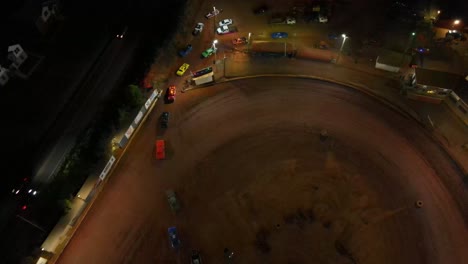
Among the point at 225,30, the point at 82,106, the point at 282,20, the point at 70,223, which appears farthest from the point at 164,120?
the point at 282,20

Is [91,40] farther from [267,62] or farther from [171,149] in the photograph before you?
[267,62]

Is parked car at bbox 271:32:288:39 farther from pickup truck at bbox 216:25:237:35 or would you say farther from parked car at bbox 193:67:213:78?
parked car at bbox 193:67:213:78

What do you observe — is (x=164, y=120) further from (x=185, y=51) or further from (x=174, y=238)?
(x=174, y=238)

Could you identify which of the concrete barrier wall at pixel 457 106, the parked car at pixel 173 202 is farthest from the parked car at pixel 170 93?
the concrete barrier wall at pixel 457 106

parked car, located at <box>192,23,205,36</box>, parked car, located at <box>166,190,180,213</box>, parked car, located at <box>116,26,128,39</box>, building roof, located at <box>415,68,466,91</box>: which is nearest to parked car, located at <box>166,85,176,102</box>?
parked car, located at <box>192,23,205,36</box>

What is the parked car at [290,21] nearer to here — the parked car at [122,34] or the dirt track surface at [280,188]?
the dirt track surface at [280,188]

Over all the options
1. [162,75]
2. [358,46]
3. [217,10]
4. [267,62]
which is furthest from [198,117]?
[358,46]
